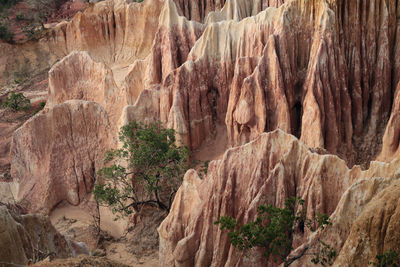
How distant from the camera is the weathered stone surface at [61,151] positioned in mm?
18844

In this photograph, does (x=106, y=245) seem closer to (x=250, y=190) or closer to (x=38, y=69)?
(x=250, y=190)

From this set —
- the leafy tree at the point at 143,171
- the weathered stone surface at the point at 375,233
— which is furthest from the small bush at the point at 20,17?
the weathered stone surface at the point at 375,233

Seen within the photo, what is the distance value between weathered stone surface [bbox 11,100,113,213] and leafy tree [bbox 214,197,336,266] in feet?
32.9

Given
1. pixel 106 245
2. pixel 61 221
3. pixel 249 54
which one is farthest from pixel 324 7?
pixel 61 221

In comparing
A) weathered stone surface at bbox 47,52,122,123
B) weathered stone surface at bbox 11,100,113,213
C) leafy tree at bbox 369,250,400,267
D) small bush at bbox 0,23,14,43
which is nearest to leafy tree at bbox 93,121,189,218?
weathered stone surface at bbox 11,100,113,213

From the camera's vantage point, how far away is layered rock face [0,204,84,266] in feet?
29.9

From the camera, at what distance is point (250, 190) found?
11766 mm

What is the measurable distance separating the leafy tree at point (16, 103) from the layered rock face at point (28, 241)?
19416 millimetres

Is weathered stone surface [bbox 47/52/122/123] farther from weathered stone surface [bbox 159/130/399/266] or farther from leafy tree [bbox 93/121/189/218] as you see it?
weathered stone surface [bbox 159/130/399/266]

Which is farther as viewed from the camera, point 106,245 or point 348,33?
point 348,33

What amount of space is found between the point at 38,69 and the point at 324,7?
25873 millimetres

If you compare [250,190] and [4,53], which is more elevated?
[4,53]

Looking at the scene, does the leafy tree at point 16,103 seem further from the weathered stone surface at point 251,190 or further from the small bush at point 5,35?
the weathered stone surface at point 251,190

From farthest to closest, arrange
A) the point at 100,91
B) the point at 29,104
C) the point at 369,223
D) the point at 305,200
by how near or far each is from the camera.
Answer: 1. the point at 29,104
2. the point at 100,91
3. the point at 305,200
4. the point at 369,223
